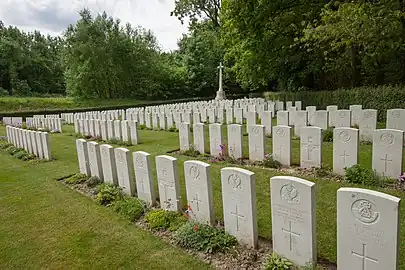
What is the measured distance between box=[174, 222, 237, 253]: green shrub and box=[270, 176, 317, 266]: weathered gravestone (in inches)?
26.1

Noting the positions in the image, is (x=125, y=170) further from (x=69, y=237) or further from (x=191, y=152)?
(x=191, y=152)

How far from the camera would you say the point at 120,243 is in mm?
4105

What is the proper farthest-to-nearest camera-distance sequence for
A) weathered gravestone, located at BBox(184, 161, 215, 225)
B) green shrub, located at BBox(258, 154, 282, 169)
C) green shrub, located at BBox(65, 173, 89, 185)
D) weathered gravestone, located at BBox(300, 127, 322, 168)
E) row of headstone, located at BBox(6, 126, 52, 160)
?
1. row of headstone, located at BBox(6, 126, 52, 160)
2. green shrub, located at BBox(258, 154, 282, 169)
3. green shrub, located at BBox(65, 173, 89, 185)
4. weathered gravestone, located at BBox(300, 127, 322, 168)
5. weathered gravestone, located at BBox(184, 161, 215, 225)

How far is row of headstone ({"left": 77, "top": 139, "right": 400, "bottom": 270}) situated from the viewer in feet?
8.66

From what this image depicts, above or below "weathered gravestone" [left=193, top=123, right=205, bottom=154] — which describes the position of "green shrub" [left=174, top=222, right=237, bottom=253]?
below

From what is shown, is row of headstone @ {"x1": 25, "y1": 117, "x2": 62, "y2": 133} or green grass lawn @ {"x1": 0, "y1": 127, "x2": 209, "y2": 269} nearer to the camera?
green grass lawn @ {"x1": 0, "y1": 127, "x2": 209, "y2": 269}

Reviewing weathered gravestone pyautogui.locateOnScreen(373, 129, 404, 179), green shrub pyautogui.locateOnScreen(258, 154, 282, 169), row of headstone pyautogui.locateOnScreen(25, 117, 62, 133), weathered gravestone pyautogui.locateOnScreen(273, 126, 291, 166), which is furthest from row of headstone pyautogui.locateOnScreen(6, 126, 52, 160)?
weathered gravestone pyautogui.locateOnScreen(373, 129, 404, 179)

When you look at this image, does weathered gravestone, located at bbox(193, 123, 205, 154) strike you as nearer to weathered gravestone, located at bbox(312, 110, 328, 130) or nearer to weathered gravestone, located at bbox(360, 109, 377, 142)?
weathered gravestone, located at bbox(312, 110, 328, 130)

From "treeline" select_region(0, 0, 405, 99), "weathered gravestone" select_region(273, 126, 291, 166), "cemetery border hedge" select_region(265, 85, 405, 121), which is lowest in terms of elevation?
"weathered gravestone" select_region(273, 126, 291, 166)

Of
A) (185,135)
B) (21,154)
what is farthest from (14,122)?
(185,135)

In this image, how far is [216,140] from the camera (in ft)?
26.9

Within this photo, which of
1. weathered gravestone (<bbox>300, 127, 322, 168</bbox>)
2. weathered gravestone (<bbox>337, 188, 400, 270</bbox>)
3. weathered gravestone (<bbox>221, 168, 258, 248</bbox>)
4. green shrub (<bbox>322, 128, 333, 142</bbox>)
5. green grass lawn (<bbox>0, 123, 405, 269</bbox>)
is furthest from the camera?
green shrub (<bbox>322, 128, 333, 142</bbox>)

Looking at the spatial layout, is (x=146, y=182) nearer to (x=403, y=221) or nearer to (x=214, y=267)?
(x=214, y=267)

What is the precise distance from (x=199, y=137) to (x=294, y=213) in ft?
18.8
